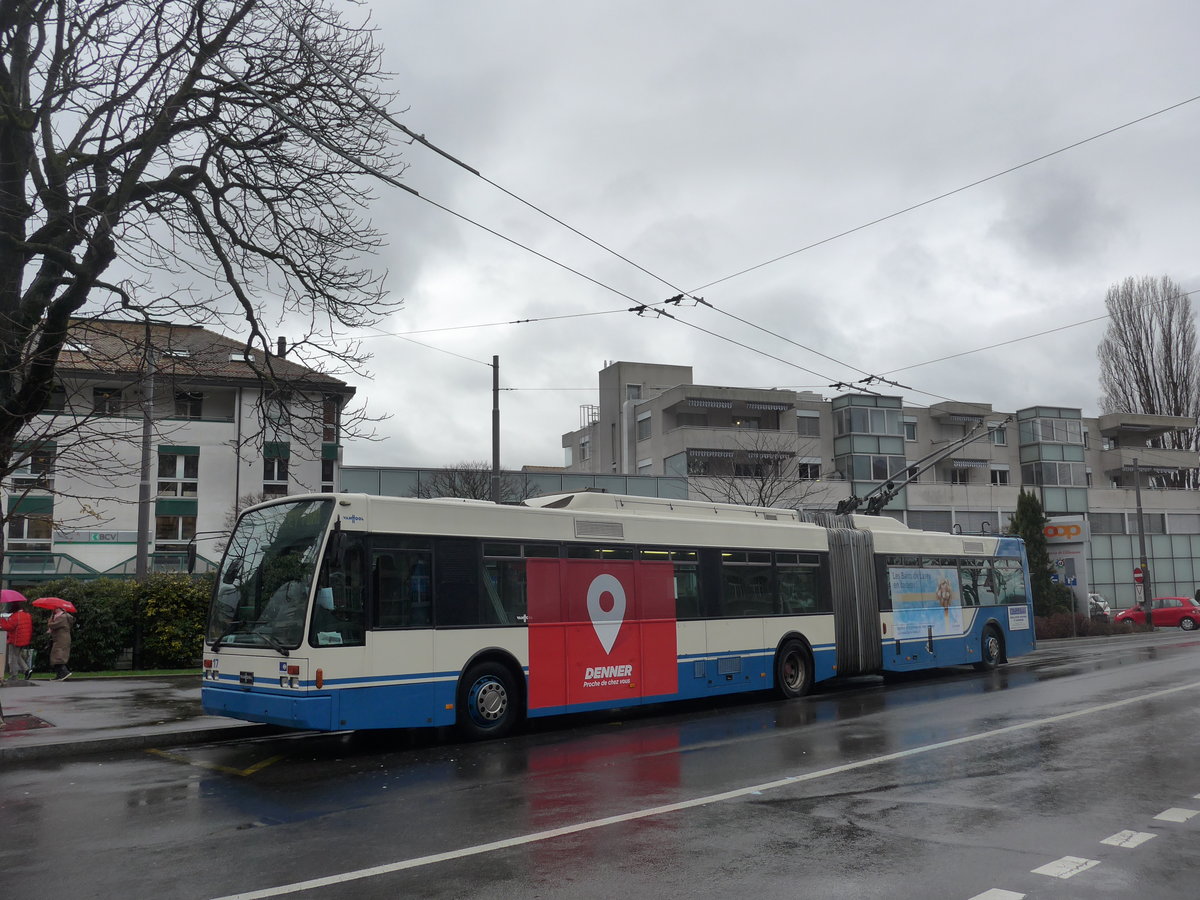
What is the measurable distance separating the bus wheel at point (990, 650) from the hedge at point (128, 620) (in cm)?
1659

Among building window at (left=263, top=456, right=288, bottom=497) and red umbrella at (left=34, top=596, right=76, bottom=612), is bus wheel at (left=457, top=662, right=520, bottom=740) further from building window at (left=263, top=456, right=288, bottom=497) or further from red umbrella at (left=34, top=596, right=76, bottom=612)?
building window at (left=263, top=456, right=288, bottom=497)

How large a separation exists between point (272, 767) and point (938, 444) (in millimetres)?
52571

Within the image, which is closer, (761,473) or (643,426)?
(761,473)

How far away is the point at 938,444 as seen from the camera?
189 feet

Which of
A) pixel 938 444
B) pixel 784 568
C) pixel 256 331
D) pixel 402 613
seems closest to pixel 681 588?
pixel 784 568

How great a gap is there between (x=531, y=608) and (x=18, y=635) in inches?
450

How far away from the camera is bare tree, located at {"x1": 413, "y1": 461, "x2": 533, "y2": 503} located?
3894 centimetres

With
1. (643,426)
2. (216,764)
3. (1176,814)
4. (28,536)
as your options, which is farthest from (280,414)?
(643,426)

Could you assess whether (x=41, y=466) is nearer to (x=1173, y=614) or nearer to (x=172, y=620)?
(x=172, y=620)

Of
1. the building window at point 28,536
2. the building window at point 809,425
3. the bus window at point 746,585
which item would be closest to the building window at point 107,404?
the bus window at point 746,585

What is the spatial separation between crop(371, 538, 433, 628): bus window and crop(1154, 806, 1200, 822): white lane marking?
7440mm

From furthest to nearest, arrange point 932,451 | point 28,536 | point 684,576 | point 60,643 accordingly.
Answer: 1. point 932,451
2. point 28,536
3. point 60,643
4. point 684,576

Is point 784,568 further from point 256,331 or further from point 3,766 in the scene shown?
point 3,766

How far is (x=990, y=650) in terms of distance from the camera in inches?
831
